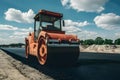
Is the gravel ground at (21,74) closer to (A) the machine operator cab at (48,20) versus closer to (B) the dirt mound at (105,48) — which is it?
(A) the machine operator cab at (48,20)

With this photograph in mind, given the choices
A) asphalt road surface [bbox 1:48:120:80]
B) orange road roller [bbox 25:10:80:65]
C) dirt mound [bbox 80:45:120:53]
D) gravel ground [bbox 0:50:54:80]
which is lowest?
dirt mound [bbox 80:45:120:53]

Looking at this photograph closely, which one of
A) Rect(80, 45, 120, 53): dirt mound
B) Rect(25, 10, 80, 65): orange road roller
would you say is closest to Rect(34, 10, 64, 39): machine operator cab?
Rect(25, 10, 80, 65): orange road roller

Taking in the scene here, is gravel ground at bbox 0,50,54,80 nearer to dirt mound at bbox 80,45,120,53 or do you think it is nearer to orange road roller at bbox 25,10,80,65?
orange road roller at bbox 25,10,80,65

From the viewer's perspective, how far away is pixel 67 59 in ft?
46.6

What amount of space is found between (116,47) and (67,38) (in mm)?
94077

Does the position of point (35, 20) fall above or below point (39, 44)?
above

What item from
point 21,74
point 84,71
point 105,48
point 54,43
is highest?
point 54,43

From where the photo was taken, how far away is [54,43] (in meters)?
12.9

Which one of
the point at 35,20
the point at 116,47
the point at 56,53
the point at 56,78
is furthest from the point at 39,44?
the point at 116,47

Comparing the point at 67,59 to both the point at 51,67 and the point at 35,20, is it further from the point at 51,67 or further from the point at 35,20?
the point at 35,20

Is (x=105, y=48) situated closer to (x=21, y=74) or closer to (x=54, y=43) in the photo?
(x=54, y=43)

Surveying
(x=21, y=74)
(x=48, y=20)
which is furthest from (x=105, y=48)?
(x=21, y=74)

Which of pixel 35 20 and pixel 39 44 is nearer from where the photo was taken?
pixel 39 44

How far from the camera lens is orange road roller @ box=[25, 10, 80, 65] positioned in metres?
13.1
